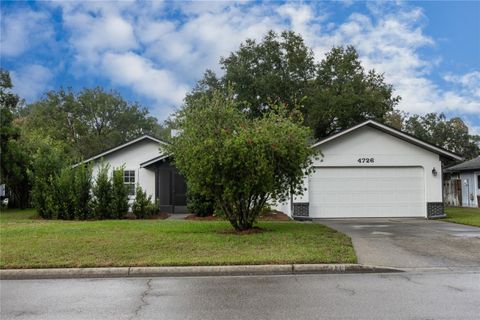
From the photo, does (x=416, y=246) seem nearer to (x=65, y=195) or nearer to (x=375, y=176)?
(x=375, y=176)

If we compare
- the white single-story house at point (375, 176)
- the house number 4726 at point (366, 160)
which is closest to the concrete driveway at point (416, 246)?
the white single-story house at point (375, 176)

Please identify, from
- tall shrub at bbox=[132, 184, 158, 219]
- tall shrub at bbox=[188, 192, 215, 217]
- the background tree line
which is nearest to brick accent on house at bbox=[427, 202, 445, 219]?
tall shrub at bbox=[188, 192, 215, 217]

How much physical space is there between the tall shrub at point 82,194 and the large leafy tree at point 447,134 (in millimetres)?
39722

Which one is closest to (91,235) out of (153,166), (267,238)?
(267,238)

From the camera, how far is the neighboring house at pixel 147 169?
2203 centimetres

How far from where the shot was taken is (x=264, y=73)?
125 ft

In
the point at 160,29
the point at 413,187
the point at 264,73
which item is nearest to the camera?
the point at 160,29

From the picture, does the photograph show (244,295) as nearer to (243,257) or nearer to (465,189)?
(243,257)

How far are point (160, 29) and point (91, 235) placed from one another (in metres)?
9.06

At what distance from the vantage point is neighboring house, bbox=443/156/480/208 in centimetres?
2784

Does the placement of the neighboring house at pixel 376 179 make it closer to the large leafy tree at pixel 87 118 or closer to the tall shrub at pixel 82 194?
the tall shrub at pixel 82 194

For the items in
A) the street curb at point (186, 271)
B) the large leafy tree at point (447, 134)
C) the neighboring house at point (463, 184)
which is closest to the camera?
the street curb at point (186, 271)

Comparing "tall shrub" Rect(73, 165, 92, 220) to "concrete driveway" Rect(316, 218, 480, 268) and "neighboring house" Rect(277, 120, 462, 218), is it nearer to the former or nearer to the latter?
"neighboring house" Rect(277, 120, 462, 218)

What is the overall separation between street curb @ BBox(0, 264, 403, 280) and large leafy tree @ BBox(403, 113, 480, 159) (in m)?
43.3
